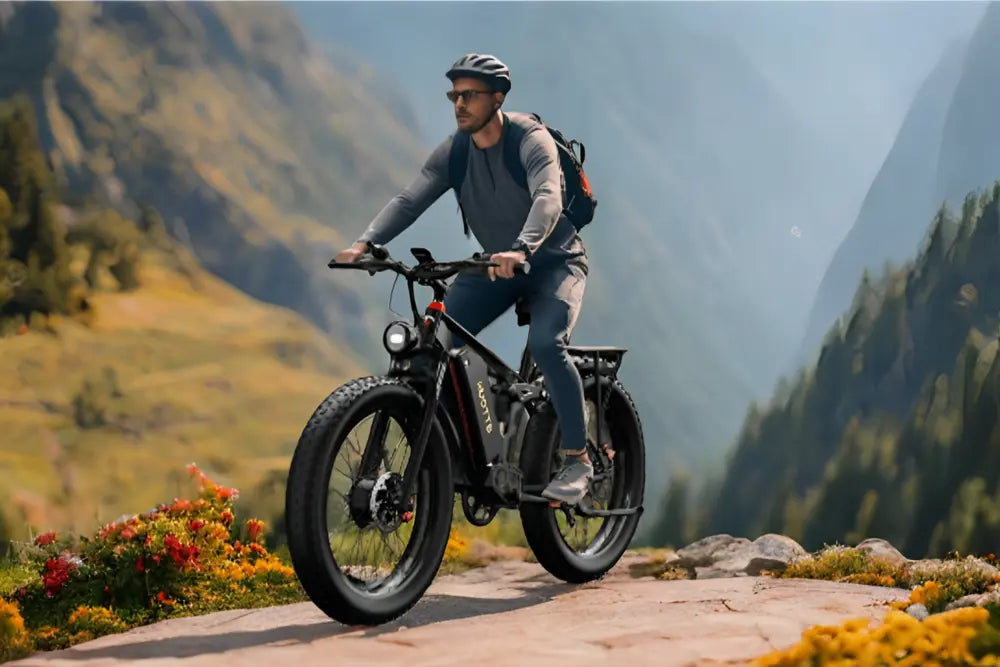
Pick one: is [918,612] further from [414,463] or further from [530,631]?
[414,463]

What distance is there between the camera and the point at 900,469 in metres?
9.75

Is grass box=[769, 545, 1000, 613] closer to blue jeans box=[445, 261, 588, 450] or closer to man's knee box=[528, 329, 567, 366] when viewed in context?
blue jeans box=[445, 261, 588, 450]

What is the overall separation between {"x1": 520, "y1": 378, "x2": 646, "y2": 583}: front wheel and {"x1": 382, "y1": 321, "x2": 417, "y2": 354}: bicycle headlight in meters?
1.19

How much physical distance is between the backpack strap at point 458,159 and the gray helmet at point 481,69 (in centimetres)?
40

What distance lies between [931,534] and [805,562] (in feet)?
7.73

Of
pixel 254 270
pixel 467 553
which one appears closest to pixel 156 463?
pixel 254 270

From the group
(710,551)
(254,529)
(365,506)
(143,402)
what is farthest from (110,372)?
(365,506)

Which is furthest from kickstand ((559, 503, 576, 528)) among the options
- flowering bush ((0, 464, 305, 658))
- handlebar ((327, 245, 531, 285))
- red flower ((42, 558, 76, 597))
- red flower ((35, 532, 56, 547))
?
red flower ((35, 532, 56, 547))

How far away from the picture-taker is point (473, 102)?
5.62 meters

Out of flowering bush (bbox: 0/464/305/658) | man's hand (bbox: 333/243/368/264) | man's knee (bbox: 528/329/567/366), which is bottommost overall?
flowering bush (bbox: 0/464/305/658)

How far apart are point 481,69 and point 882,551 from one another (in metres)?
4.34

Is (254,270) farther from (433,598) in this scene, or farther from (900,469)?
(433,598)

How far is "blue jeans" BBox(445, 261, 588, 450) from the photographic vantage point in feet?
19.1

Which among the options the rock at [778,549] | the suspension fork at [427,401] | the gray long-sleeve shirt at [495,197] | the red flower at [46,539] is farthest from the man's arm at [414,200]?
the rock at [778,549]
